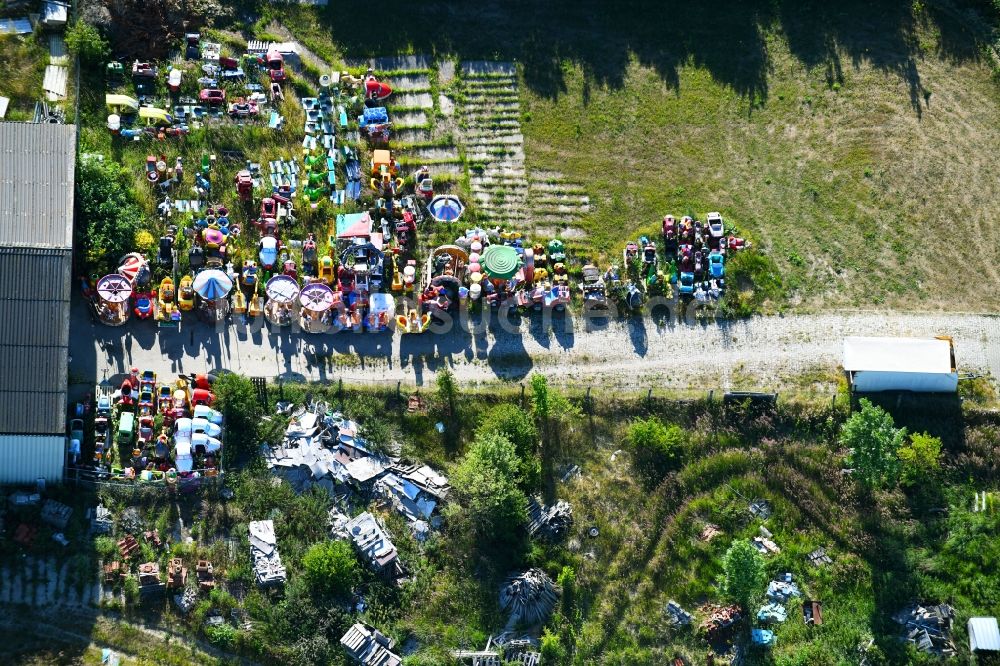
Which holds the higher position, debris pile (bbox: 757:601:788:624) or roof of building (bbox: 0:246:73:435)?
roof of building (bbox: 0:246:73:435)

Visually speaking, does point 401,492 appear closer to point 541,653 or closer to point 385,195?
point 541,653

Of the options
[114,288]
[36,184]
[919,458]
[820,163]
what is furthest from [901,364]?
[36,184]

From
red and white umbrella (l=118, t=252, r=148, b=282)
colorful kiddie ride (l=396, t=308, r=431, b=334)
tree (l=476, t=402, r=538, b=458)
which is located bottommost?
tree (l=476, t=402, r=538, b=458)

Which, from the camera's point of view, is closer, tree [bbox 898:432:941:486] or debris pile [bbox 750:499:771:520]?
tree [bbox 898:432:941:486]

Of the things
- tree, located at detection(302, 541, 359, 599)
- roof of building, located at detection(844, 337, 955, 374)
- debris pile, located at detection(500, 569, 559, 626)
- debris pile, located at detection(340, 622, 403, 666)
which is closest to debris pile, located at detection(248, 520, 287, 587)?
tree, located at detection(302, 541, 359, 599)

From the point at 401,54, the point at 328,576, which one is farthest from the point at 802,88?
the point at 328,576

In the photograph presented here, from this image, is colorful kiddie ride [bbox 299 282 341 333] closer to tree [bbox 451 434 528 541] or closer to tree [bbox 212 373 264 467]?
tree [bbox 212 373 264 467]
